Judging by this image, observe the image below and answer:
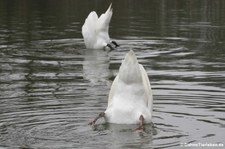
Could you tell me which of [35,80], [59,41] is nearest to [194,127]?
[35,80]

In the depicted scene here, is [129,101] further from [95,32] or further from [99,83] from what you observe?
[95,32]

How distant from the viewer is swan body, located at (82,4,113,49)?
65.5 feet

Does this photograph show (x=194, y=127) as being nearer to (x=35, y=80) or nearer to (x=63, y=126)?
(x=63, y=126)

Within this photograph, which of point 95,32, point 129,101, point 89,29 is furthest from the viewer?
point 95,32

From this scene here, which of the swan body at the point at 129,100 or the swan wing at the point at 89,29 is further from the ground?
the swan wing at the point at 89,29

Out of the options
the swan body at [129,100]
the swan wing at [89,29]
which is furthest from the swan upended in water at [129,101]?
the swan wing at [89,29]

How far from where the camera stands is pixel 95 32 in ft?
67.2

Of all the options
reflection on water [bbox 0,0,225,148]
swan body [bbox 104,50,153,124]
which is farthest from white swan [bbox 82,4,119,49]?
swan body [bbox 104,50,153,124]

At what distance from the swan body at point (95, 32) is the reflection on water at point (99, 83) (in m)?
0.39

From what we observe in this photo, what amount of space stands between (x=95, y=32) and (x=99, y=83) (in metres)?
6.94

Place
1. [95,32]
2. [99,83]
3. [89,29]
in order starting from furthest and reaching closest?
[95,32]
[89,29]
[99,83]

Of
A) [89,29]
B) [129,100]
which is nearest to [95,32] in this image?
[89,29]

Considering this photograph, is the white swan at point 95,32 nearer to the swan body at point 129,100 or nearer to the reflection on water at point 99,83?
the reflection on water at point 99,83

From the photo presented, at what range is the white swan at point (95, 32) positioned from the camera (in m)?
20.0
